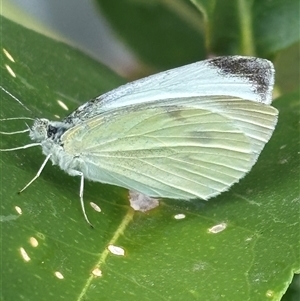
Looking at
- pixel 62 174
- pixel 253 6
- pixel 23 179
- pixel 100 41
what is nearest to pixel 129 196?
pixel 62 174

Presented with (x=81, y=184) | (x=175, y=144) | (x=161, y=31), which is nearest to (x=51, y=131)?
(x=81, y=184)

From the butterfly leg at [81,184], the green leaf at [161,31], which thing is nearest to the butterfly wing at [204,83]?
the butterfly leg at [81,184]

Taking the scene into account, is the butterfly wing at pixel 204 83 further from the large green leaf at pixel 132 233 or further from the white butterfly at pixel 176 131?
the large green leaf at pixel 132 233

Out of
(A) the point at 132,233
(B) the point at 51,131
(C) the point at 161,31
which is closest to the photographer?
(A) the point at 132,233

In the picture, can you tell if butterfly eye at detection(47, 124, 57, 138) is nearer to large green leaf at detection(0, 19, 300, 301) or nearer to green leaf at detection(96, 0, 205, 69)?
large green leaf at detection(0, 19, 300, 301)

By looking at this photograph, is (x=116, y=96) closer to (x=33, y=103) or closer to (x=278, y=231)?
(x=33, y=103)

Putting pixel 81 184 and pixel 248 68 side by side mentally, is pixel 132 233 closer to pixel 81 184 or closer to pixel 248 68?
pixel 81 184
